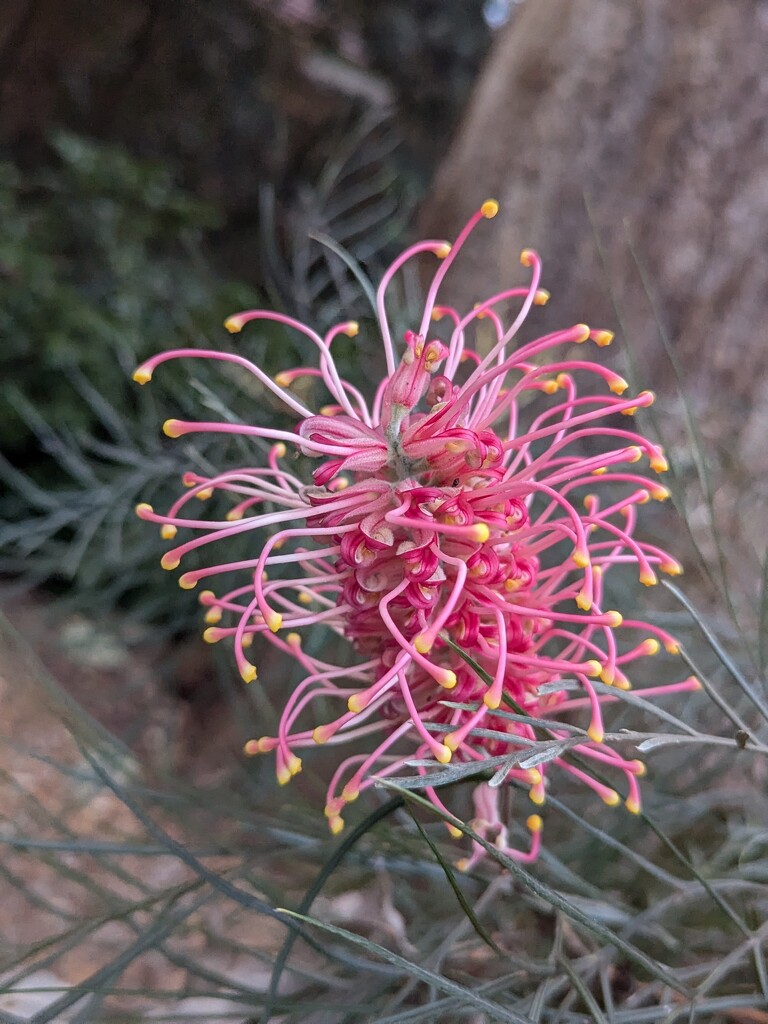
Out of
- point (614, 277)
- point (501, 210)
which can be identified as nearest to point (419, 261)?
point (501, 210)

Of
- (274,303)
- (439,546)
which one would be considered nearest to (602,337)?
(439,546)

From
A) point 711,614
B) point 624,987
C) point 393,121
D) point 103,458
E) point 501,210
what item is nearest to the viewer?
point 624,987

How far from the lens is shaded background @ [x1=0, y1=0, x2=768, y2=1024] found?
0.37m

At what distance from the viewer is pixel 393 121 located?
1.19m

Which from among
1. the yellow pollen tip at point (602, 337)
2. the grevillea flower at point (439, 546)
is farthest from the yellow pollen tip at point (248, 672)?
the yellow pollen tip at point (602, 337)

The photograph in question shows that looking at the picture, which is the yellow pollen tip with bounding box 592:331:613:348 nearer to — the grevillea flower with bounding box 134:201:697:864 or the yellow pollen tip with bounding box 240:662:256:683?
the grevillea flower with bounding box 134:201:697:864

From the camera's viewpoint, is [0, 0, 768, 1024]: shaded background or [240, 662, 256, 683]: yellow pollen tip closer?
[240, 662, 256, 683]: yellow pollen tip

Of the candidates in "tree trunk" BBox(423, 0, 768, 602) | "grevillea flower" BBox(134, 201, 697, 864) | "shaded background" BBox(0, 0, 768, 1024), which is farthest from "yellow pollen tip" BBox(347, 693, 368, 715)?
"tree trunk" BBox(423, 0, 768, 602)

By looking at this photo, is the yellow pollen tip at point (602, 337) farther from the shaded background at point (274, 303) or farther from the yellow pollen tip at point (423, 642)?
the yellow pollen tip at point (423, 642)

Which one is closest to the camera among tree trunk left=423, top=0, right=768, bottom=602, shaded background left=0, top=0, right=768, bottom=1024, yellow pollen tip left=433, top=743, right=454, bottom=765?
yellow pollen tip left=433, top=743, right=454, bottom=765

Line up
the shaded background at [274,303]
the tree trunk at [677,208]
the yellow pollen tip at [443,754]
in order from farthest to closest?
the tree trunk at [677,208] < the shaded background at [274,303] < the yellow pollen tip at [443,754]

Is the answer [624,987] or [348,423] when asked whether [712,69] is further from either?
[624,987]

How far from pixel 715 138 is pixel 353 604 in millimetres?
494

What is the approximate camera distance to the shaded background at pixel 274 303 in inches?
14.4
